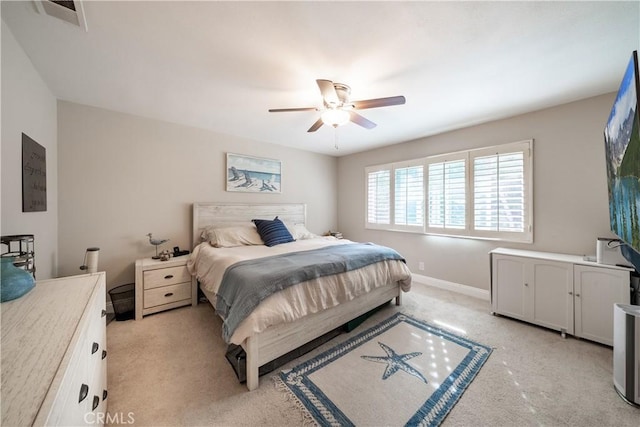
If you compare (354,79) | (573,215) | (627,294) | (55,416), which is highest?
(354,79)

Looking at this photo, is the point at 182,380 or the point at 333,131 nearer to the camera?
the point at 182,380

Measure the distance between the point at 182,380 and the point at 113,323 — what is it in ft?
4.78

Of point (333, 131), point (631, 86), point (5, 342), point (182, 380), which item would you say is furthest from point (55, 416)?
point (333, 131)

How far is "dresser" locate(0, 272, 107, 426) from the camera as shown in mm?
538

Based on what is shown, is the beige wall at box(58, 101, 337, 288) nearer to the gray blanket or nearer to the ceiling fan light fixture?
the gray blanket

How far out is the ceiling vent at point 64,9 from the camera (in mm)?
1296

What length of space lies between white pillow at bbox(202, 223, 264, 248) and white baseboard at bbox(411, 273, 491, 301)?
265 centimetres

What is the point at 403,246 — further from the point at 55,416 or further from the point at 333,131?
the point at 55,416

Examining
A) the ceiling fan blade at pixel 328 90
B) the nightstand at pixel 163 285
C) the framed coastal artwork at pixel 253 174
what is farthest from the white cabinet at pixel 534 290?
the nightstand at pixel 163 285

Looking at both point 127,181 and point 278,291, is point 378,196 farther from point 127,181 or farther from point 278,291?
point 127,181

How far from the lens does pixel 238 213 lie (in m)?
3.73

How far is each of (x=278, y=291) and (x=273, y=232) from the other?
1.67 meters

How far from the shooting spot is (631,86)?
100 cm

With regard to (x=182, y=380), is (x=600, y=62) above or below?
above
